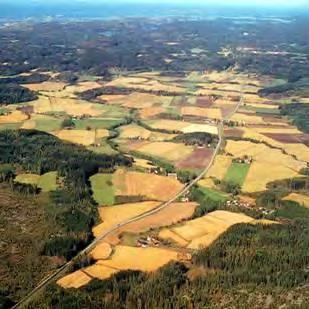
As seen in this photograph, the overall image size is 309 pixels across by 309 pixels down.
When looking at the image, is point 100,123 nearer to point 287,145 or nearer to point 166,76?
point 287,145

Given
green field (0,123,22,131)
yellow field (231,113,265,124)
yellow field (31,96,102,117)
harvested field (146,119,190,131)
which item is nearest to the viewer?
green field (0,123,22,131)

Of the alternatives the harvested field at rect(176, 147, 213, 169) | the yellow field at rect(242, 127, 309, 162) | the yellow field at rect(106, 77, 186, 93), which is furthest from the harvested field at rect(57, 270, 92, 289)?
the yellow field at rect(106, 77, 186, 93)

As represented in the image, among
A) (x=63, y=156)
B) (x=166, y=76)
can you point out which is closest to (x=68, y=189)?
(x=63, y=156)

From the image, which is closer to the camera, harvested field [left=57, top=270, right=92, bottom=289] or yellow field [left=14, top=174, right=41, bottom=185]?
harvested field [left=57, top=270, right=92, bottom=289]

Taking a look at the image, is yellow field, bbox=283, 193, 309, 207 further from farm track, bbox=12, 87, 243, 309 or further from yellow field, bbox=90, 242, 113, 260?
yellow field, bbox=90, 242, 113, 260

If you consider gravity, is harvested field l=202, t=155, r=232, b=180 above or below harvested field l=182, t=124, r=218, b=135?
above

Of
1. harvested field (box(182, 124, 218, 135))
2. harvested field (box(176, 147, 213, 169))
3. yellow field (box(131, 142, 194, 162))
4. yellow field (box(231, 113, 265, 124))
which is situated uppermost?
harvested field (box(176, 147, 213, 169))

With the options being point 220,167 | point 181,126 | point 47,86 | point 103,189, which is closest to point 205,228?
point 103,189

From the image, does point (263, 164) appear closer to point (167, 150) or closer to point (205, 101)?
point (167, 150)
